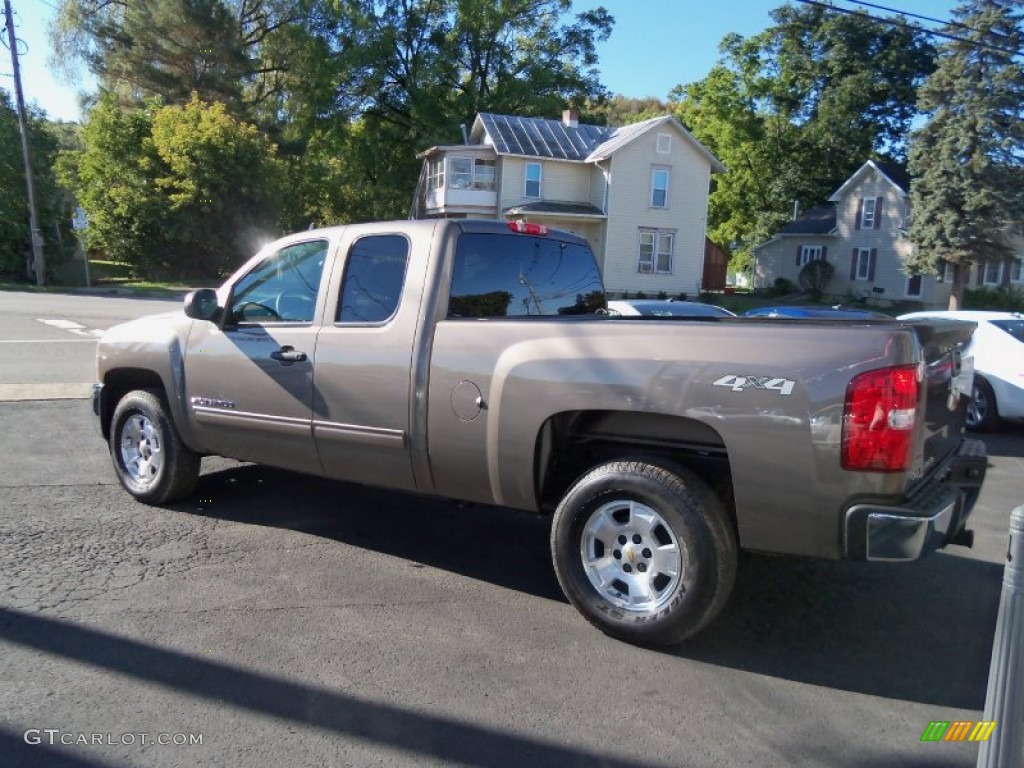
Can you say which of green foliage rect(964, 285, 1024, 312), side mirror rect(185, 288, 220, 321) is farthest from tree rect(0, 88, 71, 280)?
green foliage rect(964, 285, 1024, 312)

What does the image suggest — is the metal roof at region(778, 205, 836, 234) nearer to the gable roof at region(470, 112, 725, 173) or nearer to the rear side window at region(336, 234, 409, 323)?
the gable roof at region(470, 112, 725, 173)

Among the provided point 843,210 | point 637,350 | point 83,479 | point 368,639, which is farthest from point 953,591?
point 843,210

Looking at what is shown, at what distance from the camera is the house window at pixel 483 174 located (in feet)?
126

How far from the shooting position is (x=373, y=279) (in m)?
4.80

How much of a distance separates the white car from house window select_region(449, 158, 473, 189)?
30947 millimetres

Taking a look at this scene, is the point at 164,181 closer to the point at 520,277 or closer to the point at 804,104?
the point at 520,277

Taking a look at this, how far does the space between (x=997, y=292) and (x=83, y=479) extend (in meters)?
39.0

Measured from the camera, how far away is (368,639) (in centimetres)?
387

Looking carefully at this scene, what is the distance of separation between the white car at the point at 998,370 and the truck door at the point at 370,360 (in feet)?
22.7

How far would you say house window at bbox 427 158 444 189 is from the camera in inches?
1553

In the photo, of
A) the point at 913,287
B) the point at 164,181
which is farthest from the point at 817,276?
the point at 164,181

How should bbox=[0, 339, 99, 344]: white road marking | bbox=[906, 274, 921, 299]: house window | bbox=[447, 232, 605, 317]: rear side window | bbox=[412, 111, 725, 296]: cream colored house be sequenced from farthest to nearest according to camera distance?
1. bbox=[906, 274, 921, 299]: house window
2. bbox=[412, 111, 725, 296]: cream colored house
3. bbox=[0, 339, 99, 344]: white road marking
4. bbox=[447, 232, 605, 317]: rear side window

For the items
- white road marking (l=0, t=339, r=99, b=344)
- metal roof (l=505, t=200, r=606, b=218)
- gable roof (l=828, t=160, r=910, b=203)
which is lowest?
white road marking (l=0, t=339, r=99, b=344)

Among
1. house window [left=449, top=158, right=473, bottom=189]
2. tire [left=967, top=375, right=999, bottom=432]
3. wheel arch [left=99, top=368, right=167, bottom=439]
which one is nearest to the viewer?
wheel arch [left=99, top=368, right=167, bottom=439]
